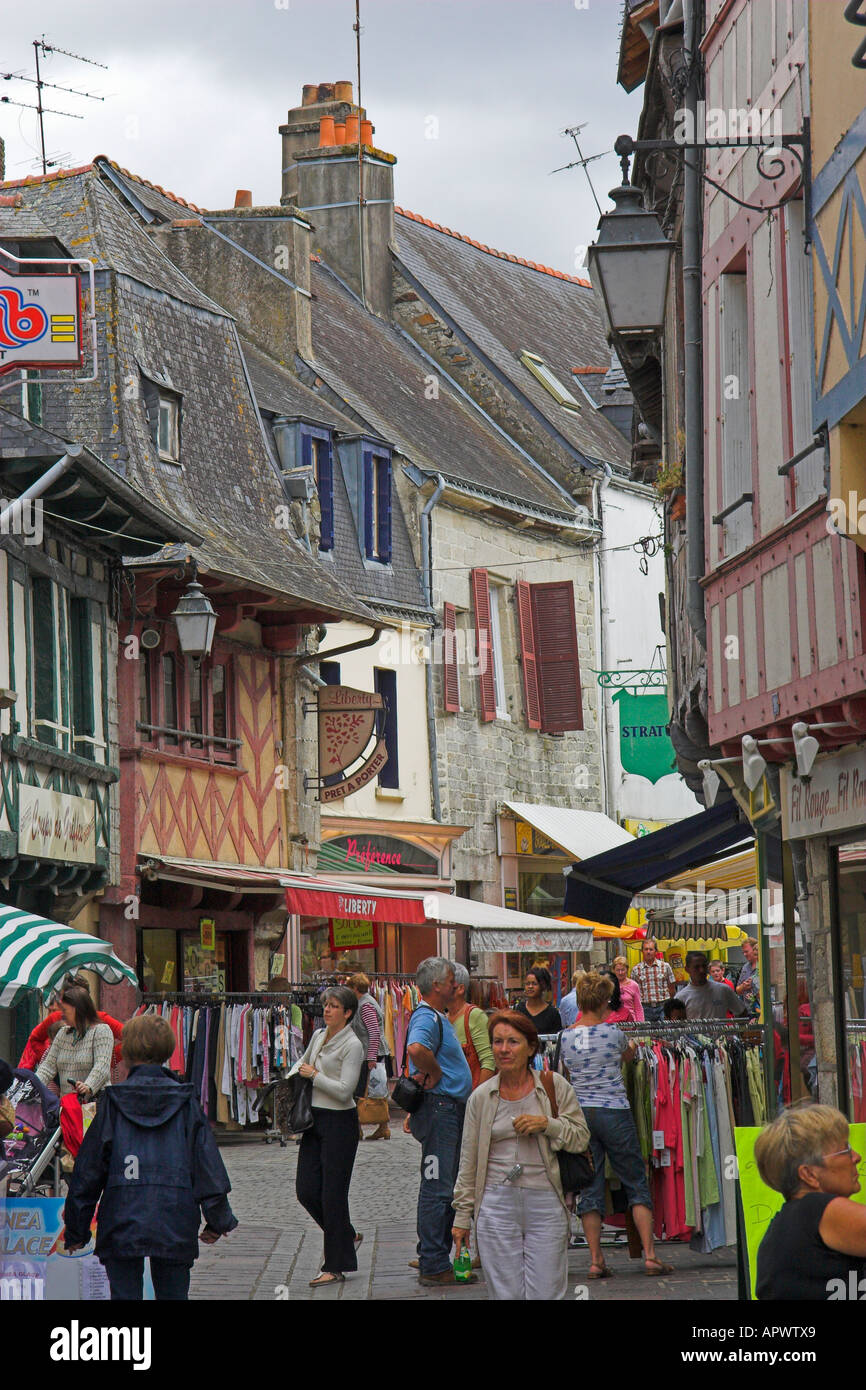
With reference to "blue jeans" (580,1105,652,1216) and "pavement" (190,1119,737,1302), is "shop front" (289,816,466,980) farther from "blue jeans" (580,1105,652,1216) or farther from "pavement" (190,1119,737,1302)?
"blue jeans" (580,1105,652,1216)

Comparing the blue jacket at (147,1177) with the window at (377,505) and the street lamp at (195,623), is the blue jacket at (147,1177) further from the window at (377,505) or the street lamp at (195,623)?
the window at (377,505)

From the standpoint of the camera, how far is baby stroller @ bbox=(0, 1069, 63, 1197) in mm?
9586

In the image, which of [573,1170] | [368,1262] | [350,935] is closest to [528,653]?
[350,935]

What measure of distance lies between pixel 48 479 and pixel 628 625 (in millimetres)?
18234

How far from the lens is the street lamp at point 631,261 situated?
11.9 m

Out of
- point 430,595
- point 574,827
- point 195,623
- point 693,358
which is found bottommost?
point 574,827

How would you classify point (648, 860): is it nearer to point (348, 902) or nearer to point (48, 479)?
point (48, 479)

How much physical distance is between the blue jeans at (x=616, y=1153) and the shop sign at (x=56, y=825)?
734 cm

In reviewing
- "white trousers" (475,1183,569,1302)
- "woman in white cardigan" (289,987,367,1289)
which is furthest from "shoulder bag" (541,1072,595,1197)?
"woman in white cardigan" (289,987,367,1289)

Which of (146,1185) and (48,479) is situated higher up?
(48,479)

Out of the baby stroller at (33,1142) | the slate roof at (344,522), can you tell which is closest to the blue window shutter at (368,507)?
the slate roof at (344,522)

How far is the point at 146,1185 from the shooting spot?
7.24 metres

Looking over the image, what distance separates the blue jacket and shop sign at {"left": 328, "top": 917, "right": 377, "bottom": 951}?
18875 mm
